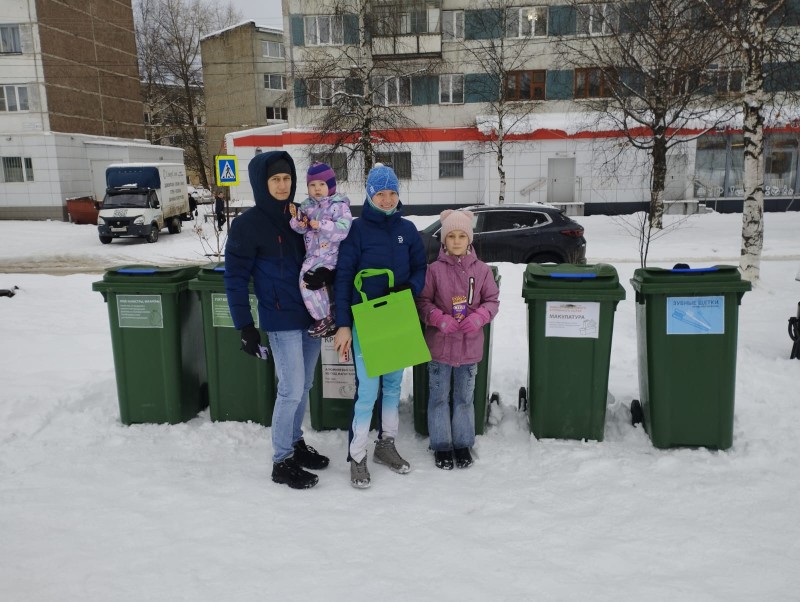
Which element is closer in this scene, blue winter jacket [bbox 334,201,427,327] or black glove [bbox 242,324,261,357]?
black glove [bbox 242,324,261,357]

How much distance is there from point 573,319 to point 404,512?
171 cm

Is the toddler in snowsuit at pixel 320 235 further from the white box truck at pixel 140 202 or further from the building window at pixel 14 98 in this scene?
the building window at pixel 14 98

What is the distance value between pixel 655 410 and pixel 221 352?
123 inches

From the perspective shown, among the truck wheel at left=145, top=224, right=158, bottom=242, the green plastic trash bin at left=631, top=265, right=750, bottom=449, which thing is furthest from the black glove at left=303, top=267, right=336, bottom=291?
the truck wheel at left=145, top=224, right=158, bottom=242

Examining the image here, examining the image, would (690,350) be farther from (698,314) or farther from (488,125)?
(488,125)

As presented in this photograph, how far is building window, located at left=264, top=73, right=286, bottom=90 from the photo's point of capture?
42656mm

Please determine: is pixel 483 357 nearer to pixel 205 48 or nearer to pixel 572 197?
pixel 572 197

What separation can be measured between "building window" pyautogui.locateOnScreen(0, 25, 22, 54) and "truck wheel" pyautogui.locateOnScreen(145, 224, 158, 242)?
14016mm

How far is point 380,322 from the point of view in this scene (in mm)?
3707

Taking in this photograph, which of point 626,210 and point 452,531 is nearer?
point 452,531

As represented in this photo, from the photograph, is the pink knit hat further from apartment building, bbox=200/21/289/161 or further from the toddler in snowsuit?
apartment building, bbox=200/21/289/161

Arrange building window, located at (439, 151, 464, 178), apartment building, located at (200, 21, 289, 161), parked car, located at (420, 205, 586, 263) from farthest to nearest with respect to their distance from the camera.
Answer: apartment building, located at (200, 21, 289, 161) < building window, located at (439, 151, 464, 178) < parked car, located at (420, 205, 586, 263)

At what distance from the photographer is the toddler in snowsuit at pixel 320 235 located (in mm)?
3715

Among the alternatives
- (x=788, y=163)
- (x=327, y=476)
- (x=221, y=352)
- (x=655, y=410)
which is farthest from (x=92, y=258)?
(x=788, y=163)
